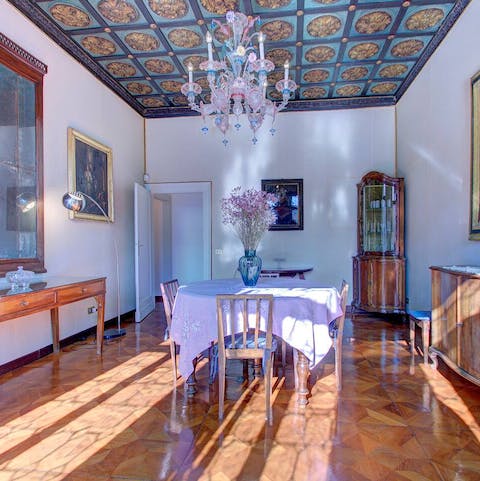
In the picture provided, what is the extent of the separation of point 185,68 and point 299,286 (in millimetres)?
3481

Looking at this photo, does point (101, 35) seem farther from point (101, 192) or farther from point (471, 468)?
point (471, 468)

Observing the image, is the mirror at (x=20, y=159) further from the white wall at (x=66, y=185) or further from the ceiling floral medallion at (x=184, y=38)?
the ceiling floral medallion at (x=184, y=38)

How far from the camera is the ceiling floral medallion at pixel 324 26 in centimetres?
376

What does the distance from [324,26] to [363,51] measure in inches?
32.0

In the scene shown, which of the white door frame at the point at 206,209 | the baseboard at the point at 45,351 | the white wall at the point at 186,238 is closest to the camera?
the baseboard at the point at 45,351

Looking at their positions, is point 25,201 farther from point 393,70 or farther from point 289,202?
point 393,70

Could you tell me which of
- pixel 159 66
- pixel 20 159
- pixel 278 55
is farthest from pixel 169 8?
pixel 20 159

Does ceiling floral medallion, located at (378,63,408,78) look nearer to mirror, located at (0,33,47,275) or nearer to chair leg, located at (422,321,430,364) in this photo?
chair leg, located at (422,321,430,364)

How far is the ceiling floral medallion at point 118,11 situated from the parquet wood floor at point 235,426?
3.55 metres

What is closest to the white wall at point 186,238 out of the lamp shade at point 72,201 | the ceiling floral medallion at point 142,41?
the ceiling floral medallion at point 142,41

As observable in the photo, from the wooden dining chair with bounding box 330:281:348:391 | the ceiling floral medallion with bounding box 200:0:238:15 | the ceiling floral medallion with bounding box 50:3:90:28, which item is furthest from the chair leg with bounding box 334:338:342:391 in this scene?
the ceiling floral medallion with bounding box 50:3:90:28

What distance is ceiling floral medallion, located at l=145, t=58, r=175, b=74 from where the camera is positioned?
462 cm

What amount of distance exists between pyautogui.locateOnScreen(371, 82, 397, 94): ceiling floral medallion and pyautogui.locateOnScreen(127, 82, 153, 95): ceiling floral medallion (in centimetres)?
349

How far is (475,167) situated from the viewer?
3.19 metres
